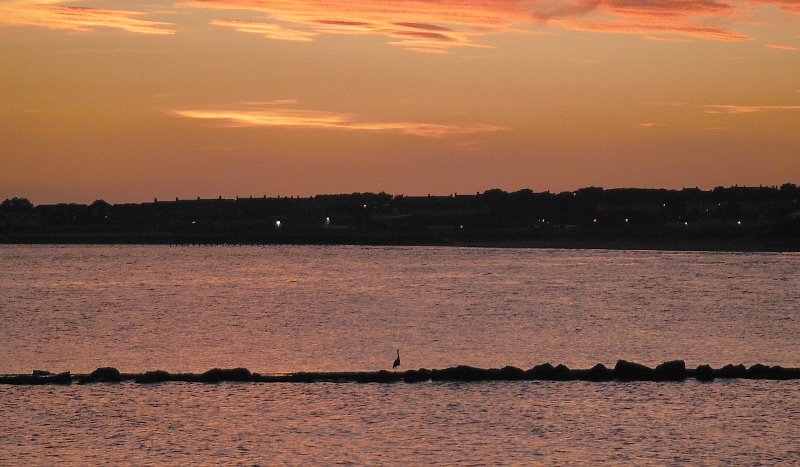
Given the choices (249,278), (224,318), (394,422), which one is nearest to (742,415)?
(394,422)

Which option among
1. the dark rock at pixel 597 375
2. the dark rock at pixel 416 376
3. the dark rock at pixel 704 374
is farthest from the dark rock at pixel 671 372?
the dark rock at pixel 416 376

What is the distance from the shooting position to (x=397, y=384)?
3172 centimetres

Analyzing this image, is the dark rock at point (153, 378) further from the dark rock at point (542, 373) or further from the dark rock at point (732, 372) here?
the dark rock at point (732, 372)

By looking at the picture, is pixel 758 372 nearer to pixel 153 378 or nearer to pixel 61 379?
pixel 153 378

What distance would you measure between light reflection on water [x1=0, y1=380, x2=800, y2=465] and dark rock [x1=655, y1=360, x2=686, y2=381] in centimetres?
67

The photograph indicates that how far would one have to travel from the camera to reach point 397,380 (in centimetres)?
3222

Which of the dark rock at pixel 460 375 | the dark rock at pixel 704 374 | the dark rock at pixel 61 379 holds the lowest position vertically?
the dark rock at pixel 61 379

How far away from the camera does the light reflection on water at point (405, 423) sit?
2262 cm

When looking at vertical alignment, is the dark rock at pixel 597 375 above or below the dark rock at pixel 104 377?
above

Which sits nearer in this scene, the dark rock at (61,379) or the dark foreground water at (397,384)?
the dark foreground water at (397,384)

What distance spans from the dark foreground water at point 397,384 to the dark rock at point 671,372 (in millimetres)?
467

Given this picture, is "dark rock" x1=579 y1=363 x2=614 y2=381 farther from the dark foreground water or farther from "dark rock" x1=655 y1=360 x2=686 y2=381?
"dark rock" x1=655 y1=360 x2=686 y2=381

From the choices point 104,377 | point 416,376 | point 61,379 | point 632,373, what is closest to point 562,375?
point 632,373

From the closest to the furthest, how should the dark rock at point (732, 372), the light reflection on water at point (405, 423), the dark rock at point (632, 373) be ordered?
the light reflection on water at point (405, 423) → the dark rock at point (632, 373) → the dark rock at point (732, 372)
